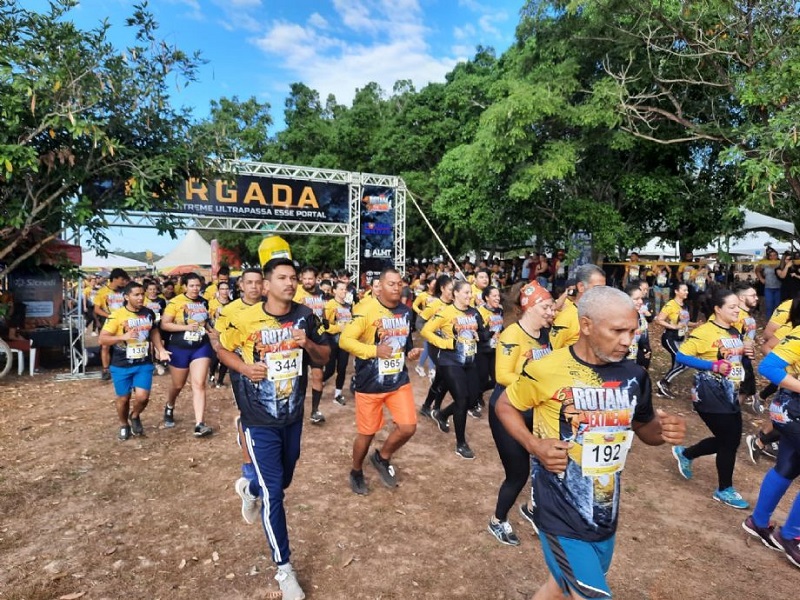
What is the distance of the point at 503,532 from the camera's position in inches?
162

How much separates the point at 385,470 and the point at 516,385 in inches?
118

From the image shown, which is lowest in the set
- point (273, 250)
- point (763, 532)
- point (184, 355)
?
point (763, 532)

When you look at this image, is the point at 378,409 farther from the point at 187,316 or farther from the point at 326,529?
the point at 187,316

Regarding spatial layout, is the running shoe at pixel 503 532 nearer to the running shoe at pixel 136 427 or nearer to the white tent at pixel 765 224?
the running shoe at pixel 136 427

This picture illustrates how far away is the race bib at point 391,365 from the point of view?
480 cm

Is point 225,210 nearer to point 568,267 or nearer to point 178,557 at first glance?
point 568,267

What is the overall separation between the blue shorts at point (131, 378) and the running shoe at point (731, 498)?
21.2ft

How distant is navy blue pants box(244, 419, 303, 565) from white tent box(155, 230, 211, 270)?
36.6 metres

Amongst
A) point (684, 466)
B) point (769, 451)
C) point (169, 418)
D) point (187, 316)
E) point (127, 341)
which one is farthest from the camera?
point (187, 316)

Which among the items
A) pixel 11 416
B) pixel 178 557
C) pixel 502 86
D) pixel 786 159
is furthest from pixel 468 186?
pixel 178 557

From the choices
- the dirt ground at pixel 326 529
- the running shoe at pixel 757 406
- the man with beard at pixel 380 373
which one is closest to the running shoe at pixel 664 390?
the running shoe at pixel 757 406

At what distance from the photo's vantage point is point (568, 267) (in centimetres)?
1620

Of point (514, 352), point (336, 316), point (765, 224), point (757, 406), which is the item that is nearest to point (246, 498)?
point (514, 352)

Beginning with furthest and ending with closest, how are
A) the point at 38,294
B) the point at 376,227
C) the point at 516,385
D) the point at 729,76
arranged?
1. the point at 376,227
2. the point at 729,76
3. the point at 38,294
4. the point at 516,385
